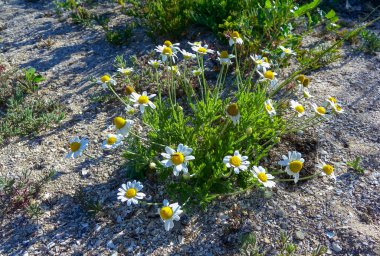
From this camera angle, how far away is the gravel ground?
8.56 feet

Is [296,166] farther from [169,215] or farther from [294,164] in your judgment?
[169,215]

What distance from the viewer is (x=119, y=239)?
2.65 metres

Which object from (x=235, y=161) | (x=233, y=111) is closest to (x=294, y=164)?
(x=235, y=161)

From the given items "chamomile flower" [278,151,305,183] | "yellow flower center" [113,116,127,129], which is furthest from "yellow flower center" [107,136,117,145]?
"chamomile flower" [278,151,305,183]

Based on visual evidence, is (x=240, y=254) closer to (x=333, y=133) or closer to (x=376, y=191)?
(x=376, y=191)

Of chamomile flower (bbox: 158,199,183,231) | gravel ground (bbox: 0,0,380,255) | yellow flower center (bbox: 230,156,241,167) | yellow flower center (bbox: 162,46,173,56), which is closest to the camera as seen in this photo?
chamomile flower (bbox: 158,199,183,231)

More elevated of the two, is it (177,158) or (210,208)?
(177,158)

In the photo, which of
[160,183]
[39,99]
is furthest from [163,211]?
[39,99]

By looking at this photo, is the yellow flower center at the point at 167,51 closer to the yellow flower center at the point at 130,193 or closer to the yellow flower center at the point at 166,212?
the yellow flower center at the point at 130,193

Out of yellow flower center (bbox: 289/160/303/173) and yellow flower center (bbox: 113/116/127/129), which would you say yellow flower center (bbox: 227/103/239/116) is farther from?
yellow flower center (bbox: 113/116/127/129)

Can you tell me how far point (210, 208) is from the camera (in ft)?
9.14

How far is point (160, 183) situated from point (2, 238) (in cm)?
118

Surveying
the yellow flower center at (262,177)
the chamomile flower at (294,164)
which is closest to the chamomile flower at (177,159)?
the yellow flower center at (262,177)

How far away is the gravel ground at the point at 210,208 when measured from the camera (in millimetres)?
2609
